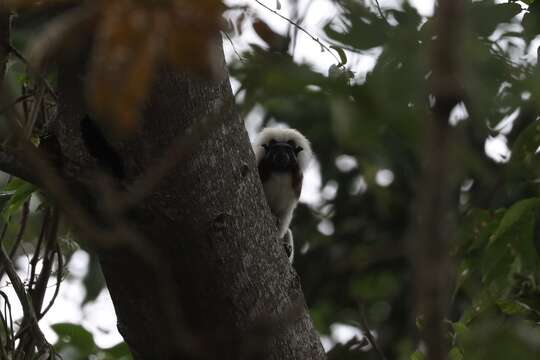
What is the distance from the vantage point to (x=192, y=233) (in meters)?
2.71

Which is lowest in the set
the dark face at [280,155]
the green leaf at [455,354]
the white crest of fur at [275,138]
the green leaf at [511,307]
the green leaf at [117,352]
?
the green leaf at [455,354]

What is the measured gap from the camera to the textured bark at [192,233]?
267 centimetres

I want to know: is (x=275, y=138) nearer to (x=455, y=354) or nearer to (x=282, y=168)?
(x=282, y=168)

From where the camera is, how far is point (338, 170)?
709 centimetres

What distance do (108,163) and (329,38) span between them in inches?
49.1

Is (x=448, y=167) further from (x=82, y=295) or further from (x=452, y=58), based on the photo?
(x=82, y=295)

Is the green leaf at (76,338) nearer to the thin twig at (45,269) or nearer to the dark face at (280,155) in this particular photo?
the thin twig at (45,269)

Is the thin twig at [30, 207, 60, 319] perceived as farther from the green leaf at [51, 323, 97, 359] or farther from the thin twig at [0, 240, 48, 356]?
the green leaf at [51, 323, 97, 359]

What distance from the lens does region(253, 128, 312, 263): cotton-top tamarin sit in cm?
513

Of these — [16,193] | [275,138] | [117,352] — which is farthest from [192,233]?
[275,138]

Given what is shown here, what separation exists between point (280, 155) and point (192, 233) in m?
2.53

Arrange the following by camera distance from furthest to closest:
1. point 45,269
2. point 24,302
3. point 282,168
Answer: point 282,168 < point 45,269 < point 24,302

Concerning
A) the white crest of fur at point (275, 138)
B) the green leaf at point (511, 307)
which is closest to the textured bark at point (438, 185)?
the green leaf at point (511, 307)

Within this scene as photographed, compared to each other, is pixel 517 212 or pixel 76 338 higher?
pixel 76 338
